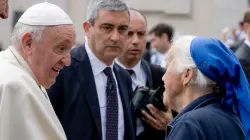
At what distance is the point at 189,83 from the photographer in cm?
375

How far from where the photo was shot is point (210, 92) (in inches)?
147

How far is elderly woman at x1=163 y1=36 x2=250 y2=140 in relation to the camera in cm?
353

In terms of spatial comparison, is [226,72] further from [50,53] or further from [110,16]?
[110,16]

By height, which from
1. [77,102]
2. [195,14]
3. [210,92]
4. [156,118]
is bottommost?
[195,14]

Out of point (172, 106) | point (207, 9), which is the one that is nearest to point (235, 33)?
point (207, 9)

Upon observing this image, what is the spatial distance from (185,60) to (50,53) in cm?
78

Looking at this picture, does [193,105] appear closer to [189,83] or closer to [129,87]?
[189,83]

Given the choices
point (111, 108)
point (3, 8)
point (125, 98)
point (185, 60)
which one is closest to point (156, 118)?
point (125, 98)

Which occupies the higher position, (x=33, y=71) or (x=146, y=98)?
(x=33, y=71)

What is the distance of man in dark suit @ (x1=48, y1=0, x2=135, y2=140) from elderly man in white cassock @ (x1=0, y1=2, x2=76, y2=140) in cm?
74

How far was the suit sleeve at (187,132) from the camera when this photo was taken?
3459 mm

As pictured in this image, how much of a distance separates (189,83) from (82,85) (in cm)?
124

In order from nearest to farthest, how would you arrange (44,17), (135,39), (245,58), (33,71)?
(33,71)
(44,17)
(135,39)
(245,58)

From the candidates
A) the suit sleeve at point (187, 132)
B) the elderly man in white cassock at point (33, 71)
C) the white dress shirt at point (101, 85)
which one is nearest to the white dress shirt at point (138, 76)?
the white dress shirt at point (101, 85)
